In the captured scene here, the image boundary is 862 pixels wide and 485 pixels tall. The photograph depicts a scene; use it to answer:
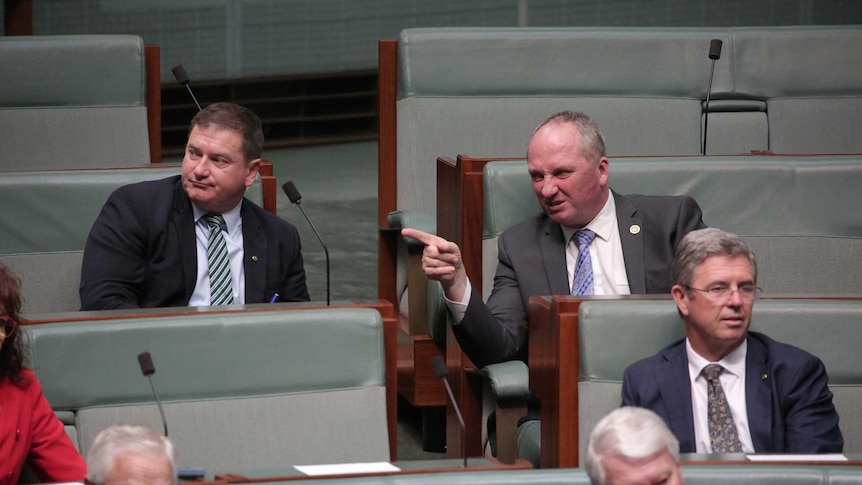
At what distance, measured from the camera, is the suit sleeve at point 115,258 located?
1671 millimetres

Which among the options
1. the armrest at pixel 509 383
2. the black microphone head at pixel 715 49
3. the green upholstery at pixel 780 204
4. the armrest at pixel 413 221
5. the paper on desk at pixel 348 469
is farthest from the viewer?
the black microphone head at pixel 715 49

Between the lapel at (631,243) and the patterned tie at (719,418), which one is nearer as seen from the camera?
the patterned tie at (719,418)

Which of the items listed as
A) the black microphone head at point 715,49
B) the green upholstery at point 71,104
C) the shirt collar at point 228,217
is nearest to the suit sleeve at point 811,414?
the shirt collar at point 228,217

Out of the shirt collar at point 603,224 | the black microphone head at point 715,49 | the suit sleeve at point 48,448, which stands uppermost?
the black microphone head at point 715,49

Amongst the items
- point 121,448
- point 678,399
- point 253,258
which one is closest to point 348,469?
point 121,448

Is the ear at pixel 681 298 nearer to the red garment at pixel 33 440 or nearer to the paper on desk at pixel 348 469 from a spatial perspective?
the paper on desk at pixel 348 469

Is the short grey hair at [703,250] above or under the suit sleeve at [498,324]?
above

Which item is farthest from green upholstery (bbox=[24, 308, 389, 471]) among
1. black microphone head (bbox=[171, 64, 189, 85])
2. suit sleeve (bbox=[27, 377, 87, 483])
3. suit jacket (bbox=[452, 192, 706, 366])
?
black microphone head (bbox=[171, 64, 189, 85])

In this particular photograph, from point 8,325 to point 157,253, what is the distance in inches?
18.1

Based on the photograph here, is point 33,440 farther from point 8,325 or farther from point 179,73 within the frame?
point 179,73

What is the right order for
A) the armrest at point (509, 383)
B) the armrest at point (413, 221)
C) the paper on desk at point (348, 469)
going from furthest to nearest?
the armrest at point (413, 221)
the armrest at point (509, 383)
the paper on desk at point (348, 469)

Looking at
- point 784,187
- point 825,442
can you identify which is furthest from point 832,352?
point 784,187

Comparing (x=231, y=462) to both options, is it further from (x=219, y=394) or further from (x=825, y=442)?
(x=825, y=442)

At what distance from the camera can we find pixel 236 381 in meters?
1.38
